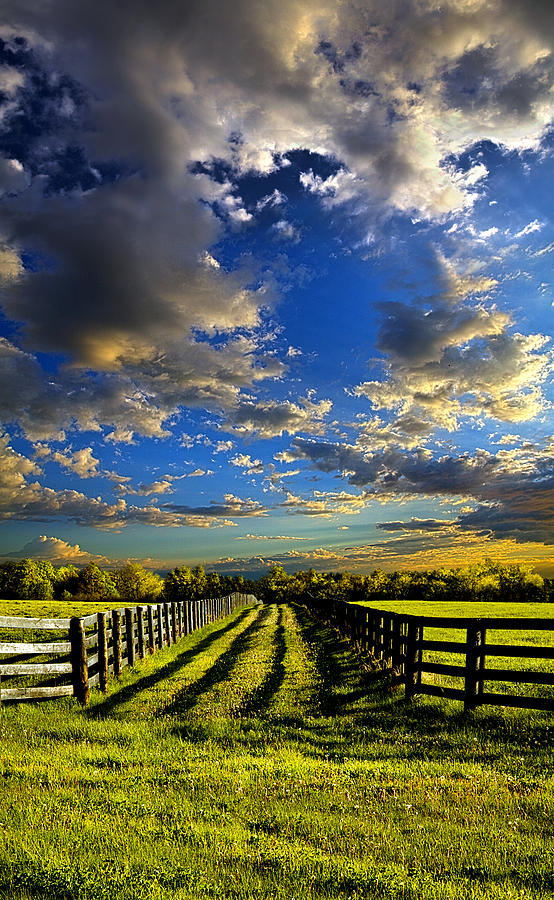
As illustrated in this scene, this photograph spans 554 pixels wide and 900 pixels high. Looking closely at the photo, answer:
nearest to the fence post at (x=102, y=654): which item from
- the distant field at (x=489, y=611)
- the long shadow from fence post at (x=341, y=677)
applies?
the long shadow from fence post at (x=341, y=677)

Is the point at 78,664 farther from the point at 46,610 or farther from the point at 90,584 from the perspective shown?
the point at 90,584

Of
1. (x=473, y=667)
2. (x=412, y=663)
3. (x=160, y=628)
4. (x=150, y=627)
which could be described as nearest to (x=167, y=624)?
(x=160, y=628)

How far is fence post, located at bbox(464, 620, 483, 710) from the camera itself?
11.3 m

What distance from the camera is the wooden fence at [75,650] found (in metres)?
12.0

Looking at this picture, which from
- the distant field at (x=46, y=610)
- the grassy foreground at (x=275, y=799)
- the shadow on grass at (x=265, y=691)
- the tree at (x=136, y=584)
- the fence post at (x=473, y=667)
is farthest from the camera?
the tree at (x=136, y=584)

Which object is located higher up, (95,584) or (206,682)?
(206,682)

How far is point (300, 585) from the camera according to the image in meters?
150

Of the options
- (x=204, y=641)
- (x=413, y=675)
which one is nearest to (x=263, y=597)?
(x=204, y=641)

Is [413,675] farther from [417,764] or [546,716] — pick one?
[417,764]

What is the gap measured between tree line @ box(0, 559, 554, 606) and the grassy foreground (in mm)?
71413

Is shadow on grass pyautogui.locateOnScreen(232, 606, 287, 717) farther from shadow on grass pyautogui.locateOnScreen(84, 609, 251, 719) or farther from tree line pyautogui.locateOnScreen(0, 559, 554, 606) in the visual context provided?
tree line pyautogui.locateOnScreen(0, 559, 554, 606)

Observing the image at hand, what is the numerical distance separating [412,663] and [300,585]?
142m

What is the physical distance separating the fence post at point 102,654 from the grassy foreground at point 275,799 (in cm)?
170

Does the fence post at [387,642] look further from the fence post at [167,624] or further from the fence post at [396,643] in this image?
the fence post at [167,624]
